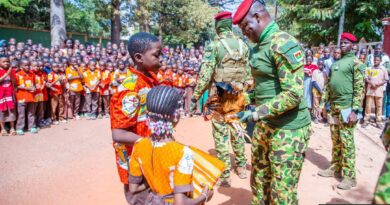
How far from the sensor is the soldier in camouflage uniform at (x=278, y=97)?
2205mm

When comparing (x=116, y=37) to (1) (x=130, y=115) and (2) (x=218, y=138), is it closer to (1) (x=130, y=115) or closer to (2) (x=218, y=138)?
(2) (x=218, y=138)

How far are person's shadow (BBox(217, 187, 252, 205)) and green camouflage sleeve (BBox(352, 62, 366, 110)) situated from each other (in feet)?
5.66

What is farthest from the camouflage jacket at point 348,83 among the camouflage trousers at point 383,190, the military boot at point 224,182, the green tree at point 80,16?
the green tree at point 80,16

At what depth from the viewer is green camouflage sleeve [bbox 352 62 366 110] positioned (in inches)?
154

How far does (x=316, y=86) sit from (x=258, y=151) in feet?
21.6

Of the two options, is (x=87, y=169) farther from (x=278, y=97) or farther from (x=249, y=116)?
(x=278, y=97)

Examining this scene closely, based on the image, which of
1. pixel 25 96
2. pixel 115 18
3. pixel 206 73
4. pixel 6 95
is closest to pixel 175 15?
pixel 115 18

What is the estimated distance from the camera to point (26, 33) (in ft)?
49.4

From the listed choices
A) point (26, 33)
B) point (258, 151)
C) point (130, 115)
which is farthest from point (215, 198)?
point (26, 33)

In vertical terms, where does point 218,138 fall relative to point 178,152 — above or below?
below

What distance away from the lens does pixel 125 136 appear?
2.06 meters

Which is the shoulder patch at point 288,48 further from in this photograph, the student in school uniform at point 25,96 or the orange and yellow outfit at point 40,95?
the orange and yellow outfit at point 40,95

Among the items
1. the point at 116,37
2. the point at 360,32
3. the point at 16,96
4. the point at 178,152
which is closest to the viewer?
the point at 178,152

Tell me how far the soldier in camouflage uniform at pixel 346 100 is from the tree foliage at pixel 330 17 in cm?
1531
